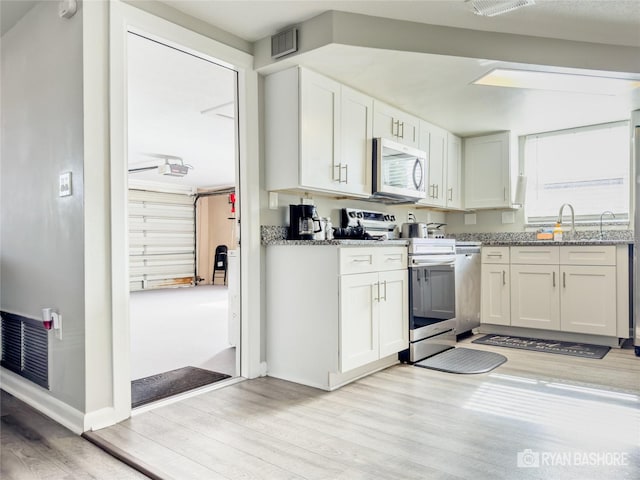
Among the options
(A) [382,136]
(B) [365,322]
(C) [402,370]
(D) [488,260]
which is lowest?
(C) [402,370]

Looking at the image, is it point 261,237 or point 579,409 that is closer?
point 579,409

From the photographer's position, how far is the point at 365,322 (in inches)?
108

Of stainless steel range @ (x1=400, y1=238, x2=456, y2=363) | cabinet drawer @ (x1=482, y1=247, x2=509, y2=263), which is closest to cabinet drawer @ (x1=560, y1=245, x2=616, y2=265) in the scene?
cabinet drawer @ (x1=482, y1=247, x2=509, y2=263)

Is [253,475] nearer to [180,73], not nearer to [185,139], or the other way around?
[180,73]

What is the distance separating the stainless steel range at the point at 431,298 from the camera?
3.15 m

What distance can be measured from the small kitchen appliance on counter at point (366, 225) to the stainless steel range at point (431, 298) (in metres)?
0.49

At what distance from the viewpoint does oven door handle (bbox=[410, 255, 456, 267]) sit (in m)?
3.18

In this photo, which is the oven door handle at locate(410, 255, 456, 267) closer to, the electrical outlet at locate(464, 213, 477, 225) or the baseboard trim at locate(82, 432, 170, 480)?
the electrical outlet at locate(464, 213, 477, 225)

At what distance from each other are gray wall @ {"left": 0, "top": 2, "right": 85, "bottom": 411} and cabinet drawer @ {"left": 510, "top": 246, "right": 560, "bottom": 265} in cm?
357

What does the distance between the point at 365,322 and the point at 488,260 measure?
2.00 meters

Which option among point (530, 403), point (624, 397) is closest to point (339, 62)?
point (530, 403)

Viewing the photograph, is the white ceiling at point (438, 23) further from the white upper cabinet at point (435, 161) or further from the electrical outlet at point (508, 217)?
the electrical outlet at point (508, 217)

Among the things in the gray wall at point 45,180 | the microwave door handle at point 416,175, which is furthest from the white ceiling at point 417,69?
the microwave door handle at point 416,175

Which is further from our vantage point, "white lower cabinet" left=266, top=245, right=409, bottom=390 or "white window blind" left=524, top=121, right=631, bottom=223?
"white window blind" left=524, top=121, right=631, bottom=223
